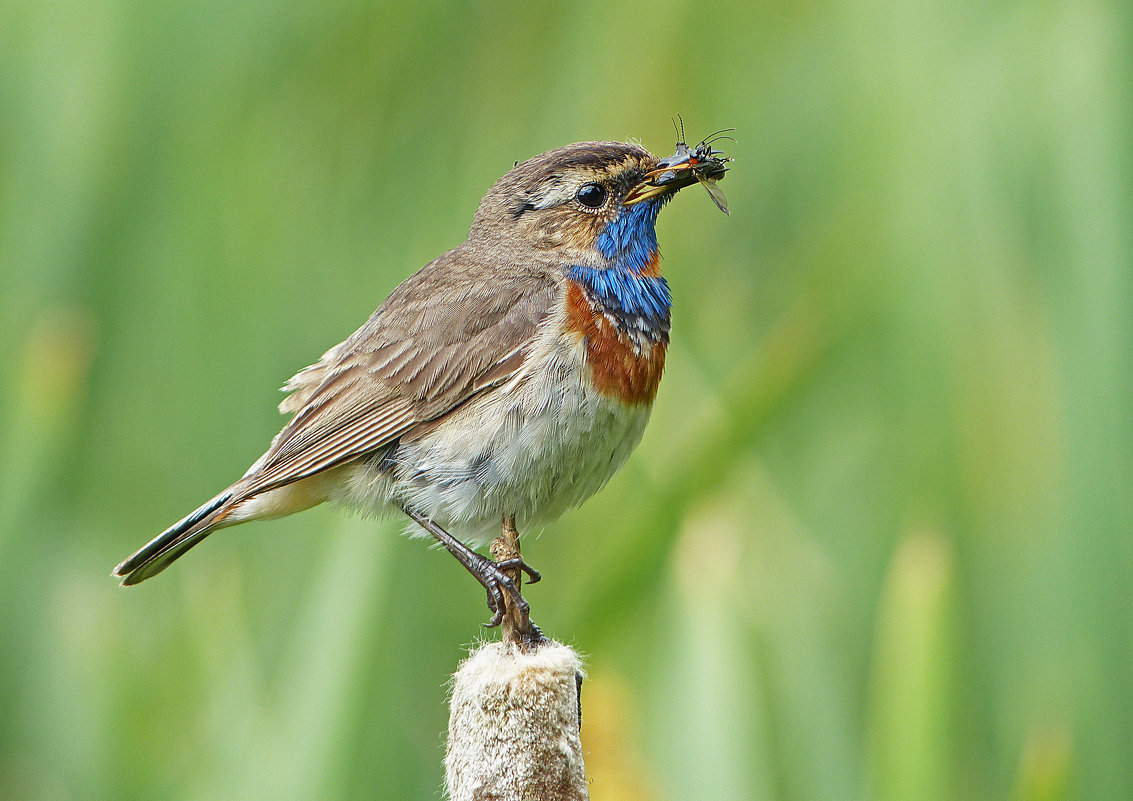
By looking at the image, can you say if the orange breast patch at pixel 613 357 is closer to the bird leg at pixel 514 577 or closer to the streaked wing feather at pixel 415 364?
the streaked wing feather at pixel 415 364

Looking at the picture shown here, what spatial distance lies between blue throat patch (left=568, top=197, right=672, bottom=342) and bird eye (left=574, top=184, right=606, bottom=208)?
6cm

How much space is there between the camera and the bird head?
2.92m

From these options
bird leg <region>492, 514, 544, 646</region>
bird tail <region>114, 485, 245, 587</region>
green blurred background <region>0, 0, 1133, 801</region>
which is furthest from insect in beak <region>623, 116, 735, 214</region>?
bird tail <region>114, 485, 245, 587</region>

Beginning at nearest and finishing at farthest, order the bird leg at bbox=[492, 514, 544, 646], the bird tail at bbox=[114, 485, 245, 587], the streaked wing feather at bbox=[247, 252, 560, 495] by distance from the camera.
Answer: the bird leg at bbox=[492, 514, 544, 646], the bird tail at bbox=[114, 485, 245, 587], the streaked wing feather at bbox=[247, 252, 560, 495]

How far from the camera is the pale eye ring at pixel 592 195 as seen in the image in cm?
293

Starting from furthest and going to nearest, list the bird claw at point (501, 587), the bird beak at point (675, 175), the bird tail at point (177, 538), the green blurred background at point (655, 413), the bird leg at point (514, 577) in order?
1. the bird beak at point (675, 175)
2. the bird tail at point (177, 538)
3. the green blurred background at point (655, 413)
4. the bird claw at point (501, 587)
5. the bird leg at point (514, 577)

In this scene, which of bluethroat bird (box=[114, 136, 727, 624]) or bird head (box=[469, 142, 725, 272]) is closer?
bluethroat bird (box=[114, 136, 727, 624])

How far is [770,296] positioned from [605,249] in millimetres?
1104

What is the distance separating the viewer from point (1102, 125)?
2678mm

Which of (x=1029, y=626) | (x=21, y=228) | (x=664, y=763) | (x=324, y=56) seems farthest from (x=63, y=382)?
(x=1029, y=626)

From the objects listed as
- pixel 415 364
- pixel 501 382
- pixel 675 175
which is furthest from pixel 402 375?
pixel 675 175

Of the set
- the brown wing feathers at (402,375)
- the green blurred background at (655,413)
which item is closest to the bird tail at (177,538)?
the brown wing feathers at (402,375)

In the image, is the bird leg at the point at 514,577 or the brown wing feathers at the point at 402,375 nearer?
the bird leg at the point at 514,577

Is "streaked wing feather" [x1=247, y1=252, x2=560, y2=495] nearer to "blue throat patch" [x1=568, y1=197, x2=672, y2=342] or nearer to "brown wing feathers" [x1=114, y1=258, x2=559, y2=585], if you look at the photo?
"brown wing feathers" [x1=114, y1=258, x2=559, y2=585]
